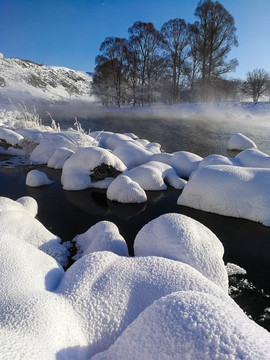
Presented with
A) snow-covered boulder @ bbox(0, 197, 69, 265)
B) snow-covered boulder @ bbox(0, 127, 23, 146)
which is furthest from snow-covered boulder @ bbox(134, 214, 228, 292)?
snow-covered boulder @ bbox(0, 127, 23, 146)

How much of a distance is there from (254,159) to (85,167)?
163 inches

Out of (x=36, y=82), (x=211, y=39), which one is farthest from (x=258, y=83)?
(x=36, y=82)

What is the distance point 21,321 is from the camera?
1.53 metres

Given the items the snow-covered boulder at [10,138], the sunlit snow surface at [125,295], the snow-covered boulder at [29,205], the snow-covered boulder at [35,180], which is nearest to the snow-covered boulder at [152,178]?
the sunlit snow surface at [125,295]

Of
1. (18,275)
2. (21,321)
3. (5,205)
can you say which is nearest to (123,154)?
(5,205)

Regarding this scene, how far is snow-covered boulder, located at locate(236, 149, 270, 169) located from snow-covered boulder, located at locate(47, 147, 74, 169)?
489cm

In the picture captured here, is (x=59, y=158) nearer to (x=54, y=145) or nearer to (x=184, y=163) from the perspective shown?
(x=54, y=145)

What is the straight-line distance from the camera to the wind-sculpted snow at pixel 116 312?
1.20m

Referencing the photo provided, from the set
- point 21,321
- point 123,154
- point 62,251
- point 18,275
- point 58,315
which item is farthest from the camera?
point 123,154

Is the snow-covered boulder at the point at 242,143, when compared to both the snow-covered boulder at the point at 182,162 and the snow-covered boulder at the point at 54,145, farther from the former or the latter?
the snow-covered boulder at the point at 54,145

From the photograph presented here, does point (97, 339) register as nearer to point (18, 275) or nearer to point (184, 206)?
point (18, 275)

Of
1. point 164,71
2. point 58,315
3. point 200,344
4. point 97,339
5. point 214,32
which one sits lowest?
Result: point 97,339

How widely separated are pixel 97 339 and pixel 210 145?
1003 centimetres

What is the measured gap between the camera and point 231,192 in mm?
4465
